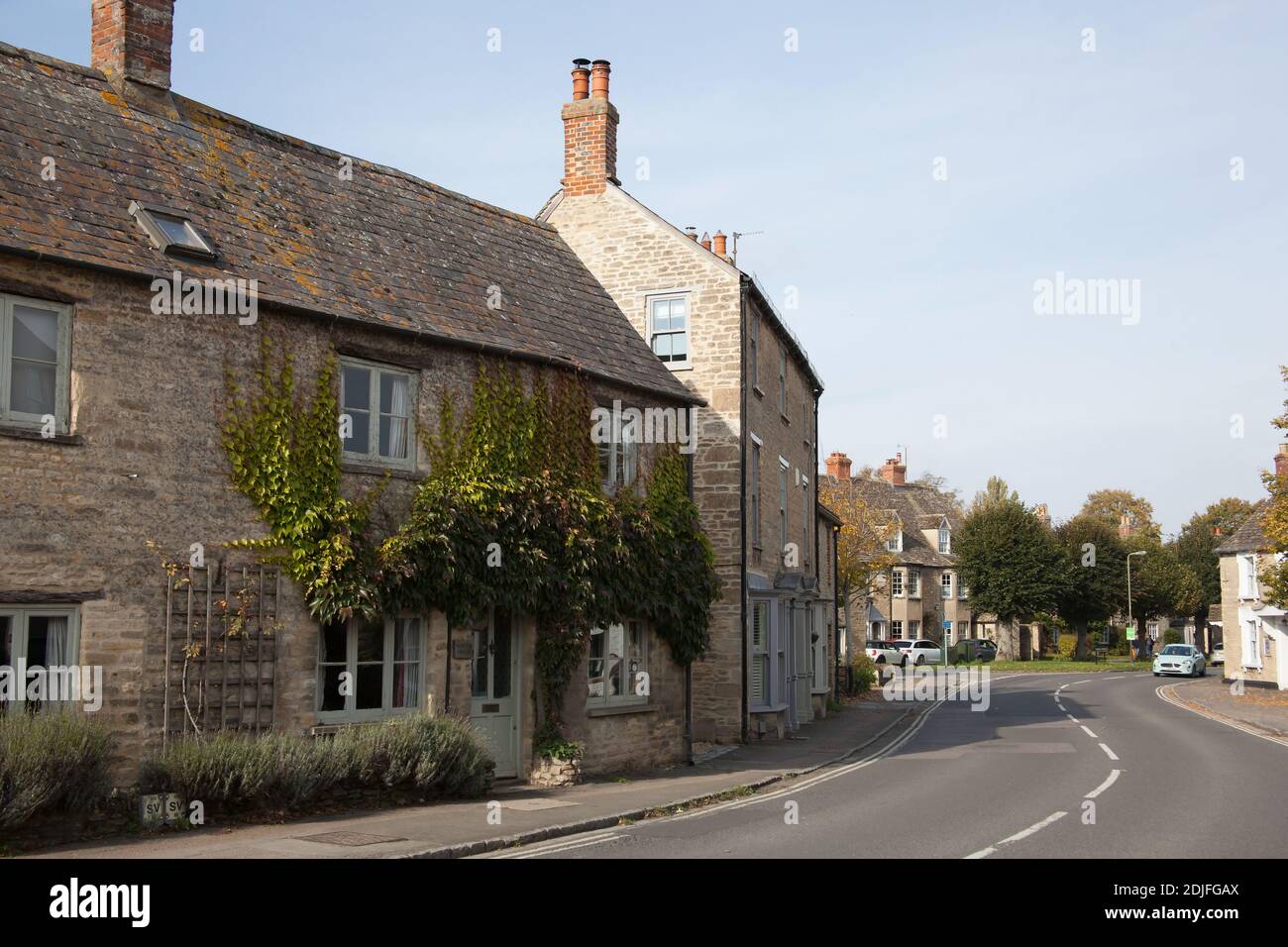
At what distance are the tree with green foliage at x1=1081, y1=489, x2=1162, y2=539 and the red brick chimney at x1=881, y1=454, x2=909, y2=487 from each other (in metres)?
32.7

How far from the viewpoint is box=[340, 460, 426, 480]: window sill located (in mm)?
15133

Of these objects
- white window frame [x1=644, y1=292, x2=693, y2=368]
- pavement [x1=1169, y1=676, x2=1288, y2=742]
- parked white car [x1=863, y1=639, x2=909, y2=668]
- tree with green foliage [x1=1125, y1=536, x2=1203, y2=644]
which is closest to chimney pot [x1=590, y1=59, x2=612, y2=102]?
white window frame [x1=644, y1=292, x2=693, y2=368]

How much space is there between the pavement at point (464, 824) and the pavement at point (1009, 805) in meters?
0.41

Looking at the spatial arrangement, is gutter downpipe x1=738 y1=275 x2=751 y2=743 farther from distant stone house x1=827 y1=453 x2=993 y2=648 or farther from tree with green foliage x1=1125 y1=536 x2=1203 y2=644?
tree with green foliage x1=1125 y1=536 x2=1203 y2=644

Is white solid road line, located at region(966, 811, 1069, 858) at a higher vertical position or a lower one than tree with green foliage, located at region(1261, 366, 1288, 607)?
lower

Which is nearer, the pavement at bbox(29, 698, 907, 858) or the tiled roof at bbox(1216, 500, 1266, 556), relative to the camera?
the pavement at bbox(29, 698, 907, 858)

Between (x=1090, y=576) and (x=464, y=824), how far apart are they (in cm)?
6282

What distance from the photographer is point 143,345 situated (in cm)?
1325
